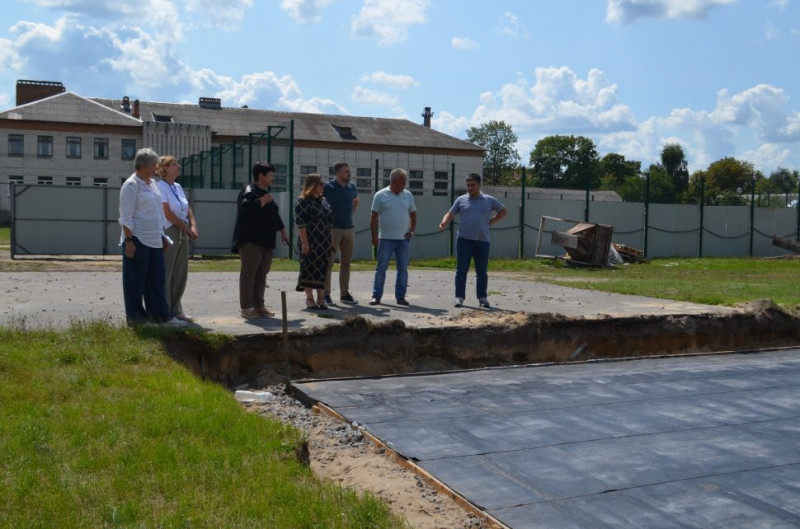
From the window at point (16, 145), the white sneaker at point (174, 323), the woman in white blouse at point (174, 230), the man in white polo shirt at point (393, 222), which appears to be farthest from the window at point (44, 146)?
the white sneaker at point (174, 323)

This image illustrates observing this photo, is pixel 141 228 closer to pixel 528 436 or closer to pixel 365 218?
pixel 528 436

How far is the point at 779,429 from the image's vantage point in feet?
16.4

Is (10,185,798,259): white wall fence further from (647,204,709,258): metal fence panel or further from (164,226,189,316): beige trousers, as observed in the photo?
(164,226,189,316): beige trousers

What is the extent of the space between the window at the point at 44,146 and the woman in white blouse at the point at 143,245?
159 ft

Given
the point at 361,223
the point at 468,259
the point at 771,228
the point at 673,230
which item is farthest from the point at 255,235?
the point at 771,228

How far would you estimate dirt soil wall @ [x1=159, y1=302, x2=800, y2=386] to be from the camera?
725cm

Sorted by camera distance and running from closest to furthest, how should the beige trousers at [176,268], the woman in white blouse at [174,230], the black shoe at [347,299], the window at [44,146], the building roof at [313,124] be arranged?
1. the woman in white blouse at [174,230]
2. the beige trousers at [176,268]
3. the black shoe at [347,299]
4. the window at [44,146]
5. the building roof at [313,124]

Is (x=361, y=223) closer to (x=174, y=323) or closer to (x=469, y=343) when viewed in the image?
(x=469, y=343)

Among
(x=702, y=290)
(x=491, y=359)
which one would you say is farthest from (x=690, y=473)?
(x=702, y=290)

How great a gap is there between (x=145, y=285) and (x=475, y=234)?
413 cm

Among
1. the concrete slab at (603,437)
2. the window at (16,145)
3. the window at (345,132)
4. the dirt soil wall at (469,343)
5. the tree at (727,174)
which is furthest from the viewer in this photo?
the tree at (727,174)

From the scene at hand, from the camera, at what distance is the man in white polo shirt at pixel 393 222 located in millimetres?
9750

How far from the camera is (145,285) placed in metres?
7.34

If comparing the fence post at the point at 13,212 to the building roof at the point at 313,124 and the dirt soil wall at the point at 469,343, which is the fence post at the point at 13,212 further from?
the building roof at the point at 313,124
